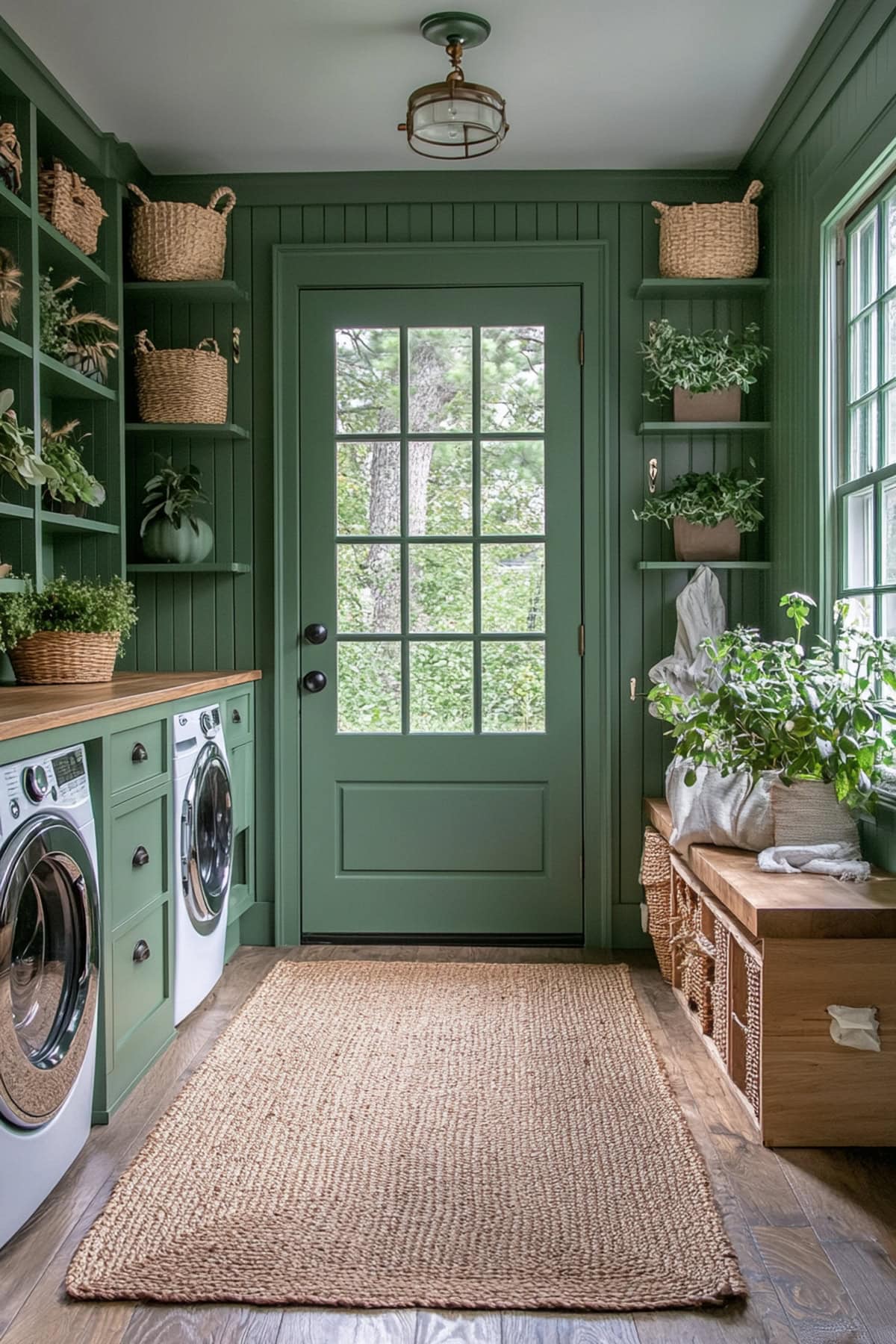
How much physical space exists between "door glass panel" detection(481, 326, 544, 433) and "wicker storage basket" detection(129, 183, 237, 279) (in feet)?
3.16

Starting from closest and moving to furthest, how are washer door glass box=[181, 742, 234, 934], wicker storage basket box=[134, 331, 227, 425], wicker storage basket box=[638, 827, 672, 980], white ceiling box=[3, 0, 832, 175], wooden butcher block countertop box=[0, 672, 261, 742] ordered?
wooden butcher block countertop box=[0, 672, 261, 742], white ceiling box=[3, 0, 832, 175], washer door glass box=[181, 742, 234, 934], wicker storage basket box=[638, 827, 672, 980], wicker storage basket box=[134, 331, 227, 425]

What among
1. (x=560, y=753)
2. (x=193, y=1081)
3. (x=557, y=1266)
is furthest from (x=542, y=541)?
(x=557, y=1266)

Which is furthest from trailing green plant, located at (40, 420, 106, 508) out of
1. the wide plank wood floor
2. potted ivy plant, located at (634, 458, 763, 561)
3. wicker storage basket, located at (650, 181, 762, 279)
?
wicker storage basket, located at (650, 181, 762, 279)

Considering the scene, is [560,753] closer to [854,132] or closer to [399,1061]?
[399,1061]

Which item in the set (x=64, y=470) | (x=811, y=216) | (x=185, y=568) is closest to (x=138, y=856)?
(x=64, y=470)

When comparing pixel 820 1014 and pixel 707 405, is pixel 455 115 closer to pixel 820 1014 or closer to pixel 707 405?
pixel 707 405

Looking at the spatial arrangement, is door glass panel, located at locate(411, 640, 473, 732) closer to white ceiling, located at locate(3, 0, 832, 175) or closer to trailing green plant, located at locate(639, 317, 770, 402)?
trailing green plant, located at locate(639, 317, 770, 402)

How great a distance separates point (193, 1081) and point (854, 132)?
9.34 feet

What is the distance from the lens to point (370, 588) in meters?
3.85

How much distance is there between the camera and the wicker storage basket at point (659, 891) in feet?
11.1

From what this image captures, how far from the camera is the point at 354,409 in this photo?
384 centimetres

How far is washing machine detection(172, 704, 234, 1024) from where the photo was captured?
2900mm

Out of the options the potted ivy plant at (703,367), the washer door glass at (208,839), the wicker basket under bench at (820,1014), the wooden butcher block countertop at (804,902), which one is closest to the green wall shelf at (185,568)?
the washer door glass at (208,839)

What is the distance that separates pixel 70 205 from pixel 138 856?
193cm
